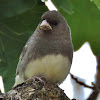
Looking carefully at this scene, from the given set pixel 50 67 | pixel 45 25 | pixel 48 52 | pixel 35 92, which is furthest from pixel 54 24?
pixel 35 92

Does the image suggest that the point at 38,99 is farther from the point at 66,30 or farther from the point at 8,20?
the point at 66,30

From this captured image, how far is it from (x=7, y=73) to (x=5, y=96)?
260 mm

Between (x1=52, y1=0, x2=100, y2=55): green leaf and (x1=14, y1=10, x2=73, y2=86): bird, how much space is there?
195 millimetres

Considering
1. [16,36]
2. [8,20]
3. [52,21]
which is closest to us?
[8,20]

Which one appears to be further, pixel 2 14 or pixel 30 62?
pixel 30 62

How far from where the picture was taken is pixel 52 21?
2309 mm

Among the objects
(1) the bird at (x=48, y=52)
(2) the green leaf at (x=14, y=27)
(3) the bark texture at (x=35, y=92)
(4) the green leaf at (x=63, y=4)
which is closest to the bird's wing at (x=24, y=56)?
(1) the bird at (x=48, y=52)

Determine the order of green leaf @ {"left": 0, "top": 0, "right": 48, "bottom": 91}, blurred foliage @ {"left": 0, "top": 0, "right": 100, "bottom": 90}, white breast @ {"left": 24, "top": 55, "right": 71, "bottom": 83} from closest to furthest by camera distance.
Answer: green leaf @ {"left": 0, "top": 0, "right": 48, "bottom": 91}
blurred foliage @ {"left": 0, "top": 0, "right": 100, "bottom": 90}
white breast @ {"left": 24, "top": 55, "right": 71, "bottom": 83}

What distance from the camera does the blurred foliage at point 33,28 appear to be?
1855 mm

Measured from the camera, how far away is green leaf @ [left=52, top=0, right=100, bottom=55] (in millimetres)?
1942

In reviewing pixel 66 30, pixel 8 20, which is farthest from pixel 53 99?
pixel 66 30

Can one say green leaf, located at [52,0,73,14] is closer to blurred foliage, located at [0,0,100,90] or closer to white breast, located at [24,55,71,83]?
blurred foliage, located at [0,0,100,90]

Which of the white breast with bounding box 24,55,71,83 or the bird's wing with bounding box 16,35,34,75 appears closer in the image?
the white breast with bounding box 24,55,71,83

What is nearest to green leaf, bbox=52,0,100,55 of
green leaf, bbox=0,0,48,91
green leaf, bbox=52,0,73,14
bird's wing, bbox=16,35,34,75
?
green leaf, bbox=52,0,73,14
